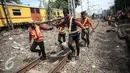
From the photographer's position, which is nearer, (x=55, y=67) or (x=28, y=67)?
(x=55, y=67)

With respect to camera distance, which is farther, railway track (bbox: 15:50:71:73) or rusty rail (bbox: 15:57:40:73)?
rusty rail (bbox: 15:57:40:73)

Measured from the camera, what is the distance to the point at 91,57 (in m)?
6.54

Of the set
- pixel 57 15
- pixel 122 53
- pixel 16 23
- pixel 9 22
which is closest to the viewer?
pixel 122 53

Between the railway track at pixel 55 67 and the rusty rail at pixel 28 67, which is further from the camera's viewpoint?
the rusty rail at pixel 28 67

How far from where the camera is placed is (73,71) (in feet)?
17.1

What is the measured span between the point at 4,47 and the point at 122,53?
746cm

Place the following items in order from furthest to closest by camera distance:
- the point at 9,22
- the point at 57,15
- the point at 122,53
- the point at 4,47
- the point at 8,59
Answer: the point at 57,15 < the point at 9,22 < the point at 4,47 < the point at 8,59 < the point at 122,53

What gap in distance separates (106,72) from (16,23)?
12.9 meters

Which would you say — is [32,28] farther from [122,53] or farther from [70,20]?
[122,53]

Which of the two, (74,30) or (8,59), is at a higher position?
(74,30)

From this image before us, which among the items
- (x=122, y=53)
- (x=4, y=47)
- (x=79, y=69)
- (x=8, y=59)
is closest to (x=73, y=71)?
(x=79, y=69)

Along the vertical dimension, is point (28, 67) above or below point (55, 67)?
below

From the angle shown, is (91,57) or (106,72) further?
(91,57)

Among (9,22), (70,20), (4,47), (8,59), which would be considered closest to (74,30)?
(70,20)
